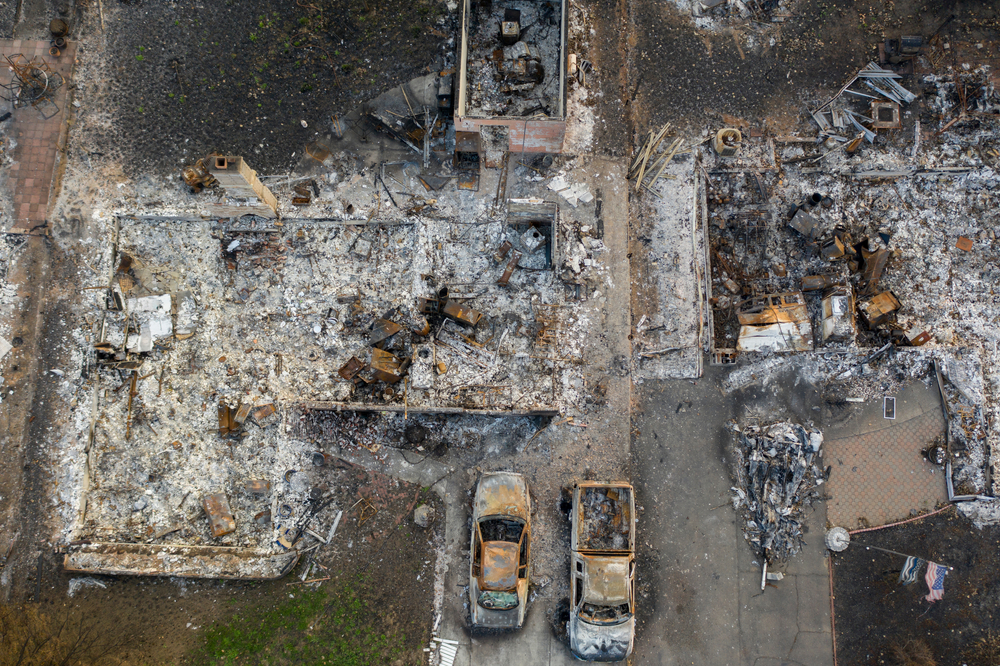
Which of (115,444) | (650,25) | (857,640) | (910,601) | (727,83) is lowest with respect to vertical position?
(857,640)

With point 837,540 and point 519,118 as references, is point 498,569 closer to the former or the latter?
point 837,540

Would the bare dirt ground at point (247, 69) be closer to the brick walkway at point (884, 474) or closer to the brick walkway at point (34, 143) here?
the brick walkway at point (34, 143)

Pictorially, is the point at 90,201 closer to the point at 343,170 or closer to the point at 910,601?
the point at 343,170

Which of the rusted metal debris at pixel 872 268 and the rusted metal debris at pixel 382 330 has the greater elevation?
the rusted metal debris at pixel 872 268

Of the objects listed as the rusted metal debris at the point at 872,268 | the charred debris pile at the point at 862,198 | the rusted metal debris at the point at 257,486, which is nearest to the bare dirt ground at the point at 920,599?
the charred debris pile at the point at 862,198

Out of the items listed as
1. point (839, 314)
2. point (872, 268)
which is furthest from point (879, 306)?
point (839, 314)

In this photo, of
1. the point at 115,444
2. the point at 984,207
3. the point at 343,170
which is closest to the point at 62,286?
the point at 115,444
